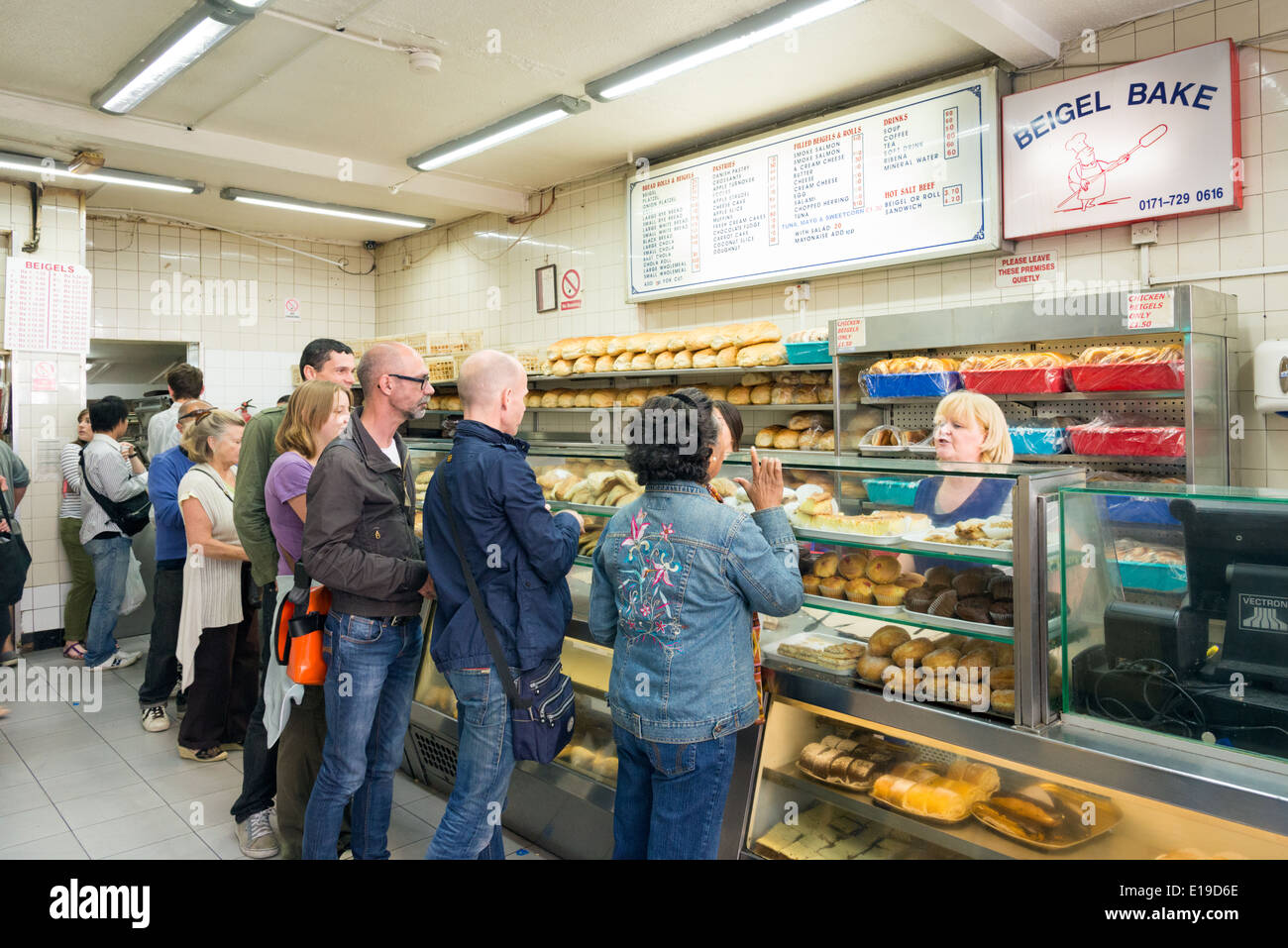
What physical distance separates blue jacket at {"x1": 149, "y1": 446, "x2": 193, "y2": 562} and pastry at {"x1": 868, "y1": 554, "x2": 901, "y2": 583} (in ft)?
11.4

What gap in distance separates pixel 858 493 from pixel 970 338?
2027 millimetres

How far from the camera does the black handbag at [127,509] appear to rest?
5355mm

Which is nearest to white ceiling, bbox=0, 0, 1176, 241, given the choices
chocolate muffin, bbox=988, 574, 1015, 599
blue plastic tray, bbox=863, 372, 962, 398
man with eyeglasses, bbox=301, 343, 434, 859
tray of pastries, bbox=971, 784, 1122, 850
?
blue plastic tray, bbox=863, 372, 962, 398

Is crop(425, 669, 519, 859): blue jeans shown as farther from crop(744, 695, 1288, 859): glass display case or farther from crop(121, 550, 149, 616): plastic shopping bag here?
crop(121, 550, 149, 616): plastic shopping bag

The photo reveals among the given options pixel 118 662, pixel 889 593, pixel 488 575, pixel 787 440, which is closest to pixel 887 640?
pixel 889 593

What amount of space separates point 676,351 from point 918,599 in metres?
3.44

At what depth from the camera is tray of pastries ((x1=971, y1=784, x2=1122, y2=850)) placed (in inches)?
75.0

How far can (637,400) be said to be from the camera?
18.9 feet

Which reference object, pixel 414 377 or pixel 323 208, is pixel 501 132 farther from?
pixel 414 377

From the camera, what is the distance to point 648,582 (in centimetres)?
204

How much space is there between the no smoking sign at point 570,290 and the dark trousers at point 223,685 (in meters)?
3.51

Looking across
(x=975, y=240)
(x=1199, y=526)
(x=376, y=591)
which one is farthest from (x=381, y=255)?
(x=1199, y=526)

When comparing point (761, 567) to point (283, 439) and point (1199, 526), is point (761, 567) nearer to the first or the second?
A: point (1199, 526)

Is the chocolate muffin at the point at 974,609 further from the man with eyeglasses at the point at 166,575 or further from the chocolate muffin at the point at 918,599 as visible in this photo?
the man with eyeglasses at the point at 166,575
